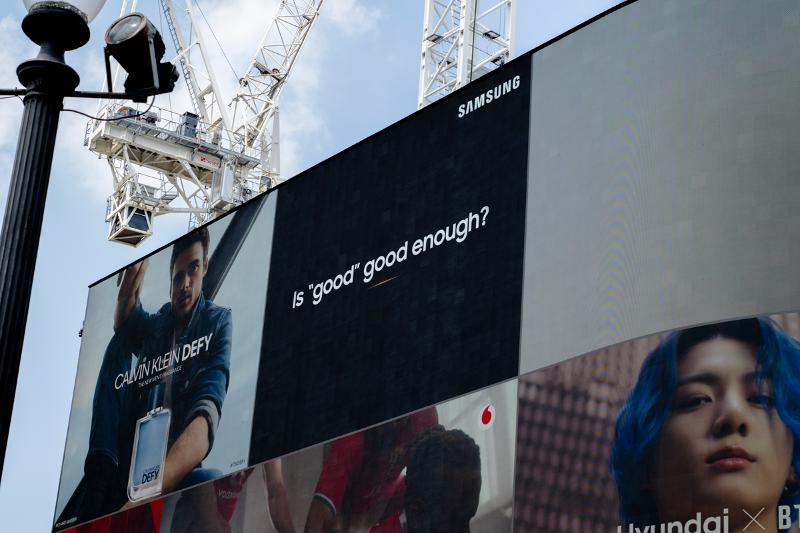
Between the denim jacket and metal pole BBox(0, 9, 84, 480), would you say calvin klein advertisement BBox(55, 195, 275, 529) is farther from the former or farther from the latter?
metal pole BBox(0, 9, 84, 480)

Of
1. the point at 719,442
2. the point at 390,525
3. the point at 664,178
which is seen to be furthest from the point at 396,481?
the point at 664,178

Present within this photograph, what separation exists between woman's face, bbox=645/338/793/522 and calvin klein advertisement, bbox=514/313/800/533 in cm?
1

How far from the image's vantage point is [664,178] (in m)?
20.0

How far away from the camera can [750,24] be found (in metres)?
20.2

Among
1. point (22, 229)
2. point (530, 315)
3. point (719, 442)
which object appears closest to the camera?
point (22, 229)

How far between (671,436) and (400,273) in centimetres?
718

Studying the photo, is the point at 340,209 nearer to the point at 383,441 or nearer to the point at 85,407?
the point at 383,441

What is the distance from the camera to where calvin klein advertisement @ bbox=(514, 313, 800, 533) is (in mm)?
17516

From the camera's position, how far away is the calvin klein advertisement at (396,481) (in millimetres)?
20875

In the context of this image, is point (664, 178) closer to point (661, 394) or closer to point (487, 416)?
point (661, 394)

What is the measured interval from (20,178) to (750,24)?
14825 mm

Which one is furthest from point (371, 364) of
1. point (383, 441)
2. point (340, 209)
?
point (340, 209)

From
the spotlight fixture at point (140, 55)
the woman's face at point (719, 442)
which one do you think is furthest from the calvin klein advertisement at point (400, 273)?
the spotlight fixture at point (140, 55)

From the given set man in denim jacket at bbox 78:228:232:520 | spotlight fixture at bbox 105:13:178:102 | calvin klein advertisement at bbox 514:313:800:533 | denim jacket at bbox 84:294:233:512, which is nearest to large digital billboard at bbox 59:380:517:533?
calvin klein advertisement at bbox 514:313:800:533
